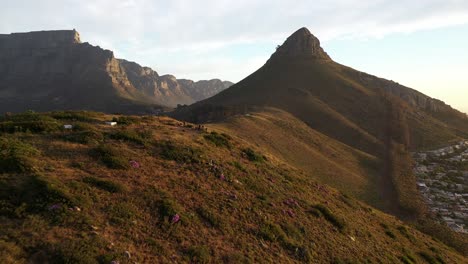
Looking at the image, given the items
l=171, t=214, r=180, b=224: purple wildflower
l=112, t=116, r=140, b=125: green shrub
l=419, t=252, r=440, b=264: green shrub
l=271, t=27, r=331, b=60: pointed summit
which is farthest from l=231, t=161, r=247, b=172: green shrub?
l=271, t=27, r=331, b=60: pointed summit

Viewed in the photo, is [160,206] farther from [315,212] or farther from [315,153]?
[315,153]

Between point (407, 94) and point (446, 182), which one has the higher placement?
point (407, 94)

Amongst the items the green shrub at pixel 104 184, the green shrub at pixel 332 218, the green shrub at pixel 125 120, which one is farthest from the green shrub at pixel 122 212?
the green shrub at pixel 332 218

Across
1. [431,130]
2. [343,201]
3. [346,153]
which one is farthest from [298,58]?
[343,201]

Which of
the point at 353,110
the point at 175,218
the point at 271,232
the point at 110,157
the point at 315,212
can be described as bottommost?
the point at 315,212

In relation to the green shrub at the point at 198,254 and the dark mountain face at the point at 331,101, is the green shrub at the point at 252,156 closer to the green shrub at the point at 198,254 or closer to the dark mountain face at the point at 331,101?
the green shrub at the point at 198,254

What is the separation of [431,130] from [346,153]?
5391 cm

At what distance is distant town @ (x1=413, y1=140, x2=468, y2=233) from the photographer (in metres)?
50.6

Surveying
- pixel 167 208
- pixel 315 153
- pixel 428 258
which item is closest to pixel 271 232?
pixel 167 208

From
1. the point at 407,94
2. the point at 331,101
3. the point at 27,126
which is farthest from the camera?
the point at 407,94

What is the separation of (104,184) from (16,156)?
4.94m

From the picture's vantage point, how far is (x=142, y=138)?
1061 inches

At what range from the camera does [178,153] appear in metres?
26.3

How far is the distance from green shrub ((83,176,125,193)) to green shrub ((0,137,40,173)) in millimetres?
2876
